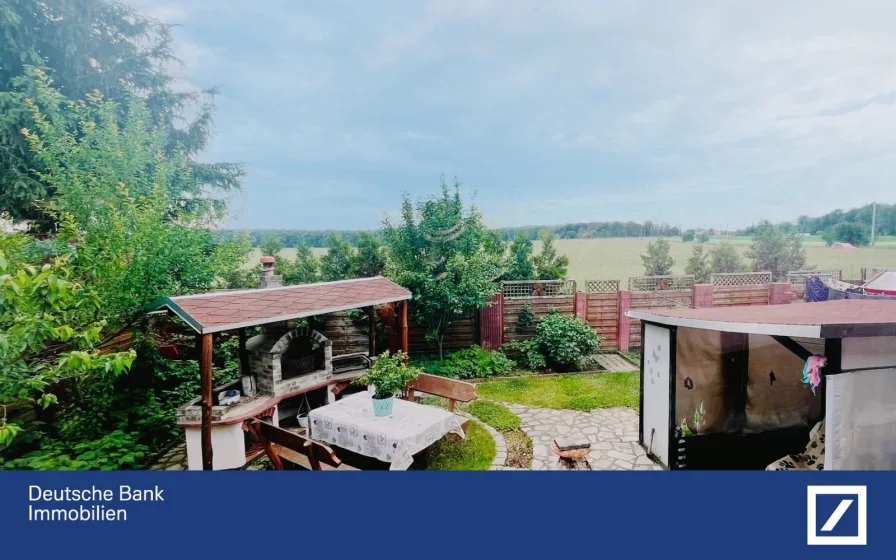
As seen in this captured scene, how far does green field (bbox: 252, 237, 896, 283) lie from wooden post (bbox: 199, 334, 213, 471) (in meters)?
4.62

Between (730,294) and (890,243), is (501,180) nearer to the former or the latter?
(730,294)

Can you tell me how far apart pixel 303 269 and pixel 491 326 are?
14.2 feet

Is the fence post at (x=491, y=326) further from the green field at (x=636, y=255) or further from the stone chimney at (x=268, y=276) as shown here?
the stone chimney at (x=268, y=276)

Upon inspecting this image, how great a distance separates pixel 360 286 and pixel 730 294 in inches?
356

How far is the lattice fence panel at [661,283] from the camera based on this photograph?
9.52 meters

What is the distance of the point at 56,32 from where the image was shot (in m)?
6.05

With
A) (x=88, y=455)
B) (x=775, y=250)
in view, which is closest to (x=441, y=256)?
(x=88, y=455)

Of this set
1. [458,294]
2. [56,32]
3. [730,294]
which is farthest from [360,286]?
[730,294]

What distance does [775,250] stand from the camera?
41.4 feet

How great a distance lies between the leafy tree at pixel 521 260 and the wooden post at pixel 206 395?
653 centimetres

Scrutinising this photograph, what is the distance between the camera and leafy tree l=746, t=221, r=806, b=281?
1222 centimetres

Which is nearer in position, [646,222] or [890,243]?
[890,243]
